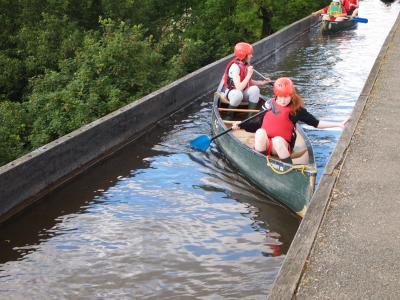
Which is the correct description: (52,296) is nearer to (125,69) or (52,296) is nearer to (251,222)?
(251,222)

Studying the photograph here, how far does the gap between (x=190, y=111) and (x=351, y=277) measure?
9.09 metres

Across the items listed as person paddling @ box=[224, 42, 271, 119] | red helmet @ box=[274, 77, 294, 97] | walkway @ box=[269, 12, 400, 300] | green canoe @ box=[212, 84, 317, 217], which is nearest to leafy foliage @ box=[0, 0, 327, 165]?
person paddling @ box=[224, 42, 271, 119]

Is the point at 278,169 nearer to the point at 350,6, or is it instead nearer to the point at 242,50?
the point at 242,50

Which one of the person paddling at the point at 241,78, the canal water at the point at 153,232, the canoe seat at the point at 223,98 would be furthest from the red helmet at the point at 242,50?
the canal water at the point at 153,232

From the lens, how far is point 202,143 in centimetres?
1069

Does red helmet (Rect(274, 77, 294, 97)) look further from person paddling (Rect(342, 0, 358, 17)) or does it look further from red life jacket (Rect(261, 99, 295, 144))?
person paddling (Rect(342, 0, 358, 17))

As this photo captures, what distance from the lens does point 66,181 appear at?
9227mm

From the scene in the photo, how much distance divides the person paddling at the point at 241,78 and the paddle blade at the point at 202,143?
103cm

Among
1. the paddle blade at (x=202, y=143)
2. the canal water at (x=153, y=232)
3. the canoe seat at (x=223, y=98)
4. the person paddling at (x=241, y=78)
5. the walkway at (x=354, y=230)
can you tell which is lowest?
the canal water at (x=153, y=232)

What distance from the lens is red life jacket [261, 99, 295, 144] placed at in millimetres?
8008

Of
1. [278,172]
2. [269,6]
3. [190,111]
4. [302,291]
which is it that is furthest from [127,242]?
[269,6]

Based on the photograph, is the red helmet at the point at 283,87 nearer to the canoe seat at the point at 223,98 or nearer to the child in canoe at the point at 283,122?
the child in canoe at the point at 283,122

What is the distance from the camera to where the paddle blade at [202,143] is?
10625 millimetres

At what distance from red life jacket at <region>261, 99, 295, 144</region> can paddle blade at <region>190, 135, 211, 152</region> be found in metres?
2.46
